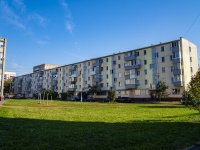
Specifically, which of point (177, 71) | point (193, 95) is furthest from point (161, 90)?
point (193, 95)

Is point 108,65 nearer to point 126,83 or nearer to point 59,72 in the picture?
point 126,83

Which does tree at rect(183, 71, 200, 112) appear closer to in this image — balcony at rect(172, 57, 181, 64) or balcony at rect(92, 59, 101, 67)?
balcony at rect(172, 57, 181, 64)

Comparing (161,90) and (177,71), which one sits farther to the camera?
(177,71)

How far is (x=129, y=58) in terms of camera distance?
69750 millimetres

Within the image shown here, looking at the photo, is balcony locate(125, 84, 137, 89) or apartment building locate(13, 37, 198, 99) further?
balcony locate(125, 84, 137, 89)

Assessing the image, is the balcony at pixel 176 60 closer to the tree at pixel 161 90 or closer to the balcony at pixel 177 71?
the balcony at pixel 177 71

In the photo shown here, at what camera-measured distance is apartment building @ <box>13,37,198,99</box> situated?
2275 inches

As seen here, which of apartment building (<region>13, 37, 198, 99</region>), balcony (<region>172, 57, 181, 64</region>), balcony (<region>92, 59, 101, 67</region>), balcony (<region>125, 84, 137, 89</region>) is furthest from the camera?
balcony (<region>92, 59, 101, 67</region>)

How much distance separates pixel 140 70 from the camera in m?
67.6

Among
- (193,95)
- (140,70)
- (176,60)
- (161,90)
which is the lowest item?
(193,95)

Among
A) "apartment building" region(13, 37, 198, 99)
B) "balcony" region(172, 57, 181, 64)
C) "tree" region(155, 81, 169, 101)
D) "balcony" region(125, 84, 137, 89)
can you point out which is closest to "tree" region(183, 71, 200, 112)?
"apartment building" region(13, 37, 198, 99)

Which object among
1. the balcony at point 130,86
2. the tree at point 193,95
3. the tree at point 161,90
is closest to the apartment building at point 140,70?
the balcony at point 130,86

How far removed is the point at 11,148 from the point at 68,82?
3641 inches

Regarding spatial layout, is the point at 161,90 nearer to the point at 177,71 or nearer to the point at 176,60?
the point at 177,71
